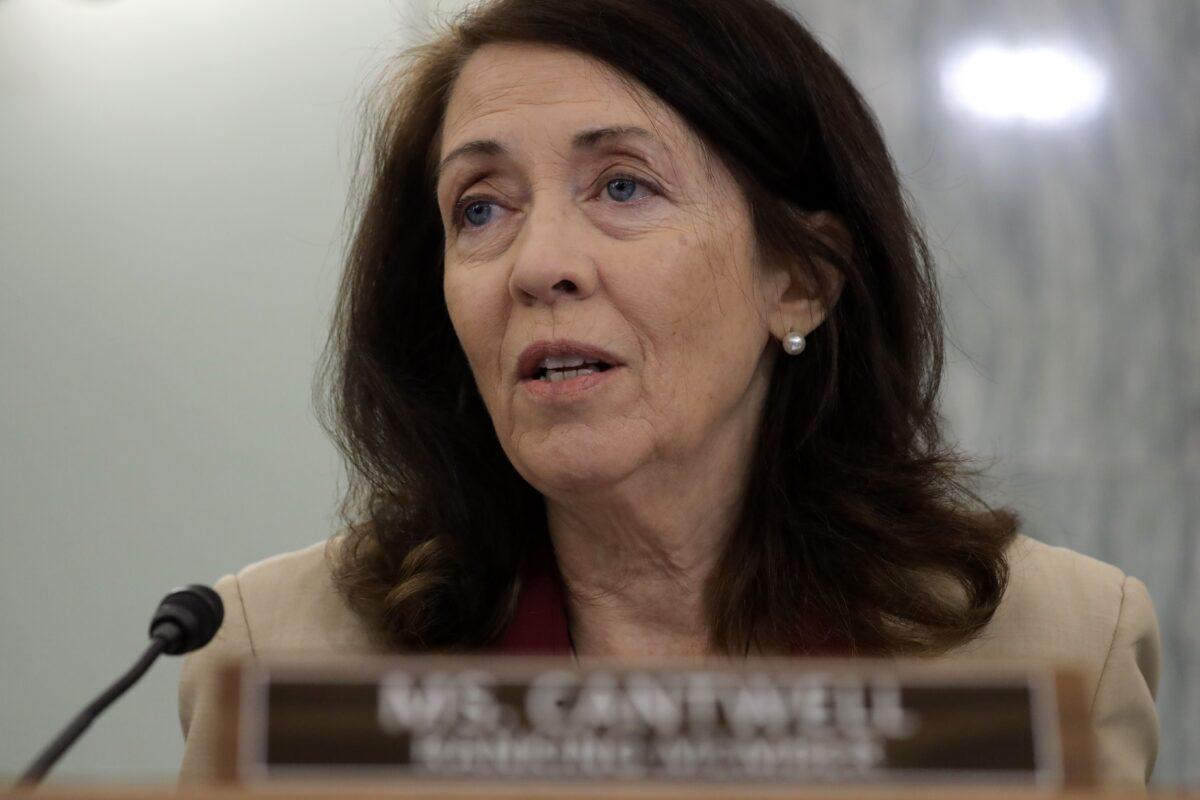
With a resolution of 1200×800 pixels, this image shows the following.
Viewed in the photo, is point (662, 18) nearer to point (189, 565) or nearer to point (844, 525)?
point (844, 525)

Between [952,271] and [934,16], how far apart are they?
1.57 ft

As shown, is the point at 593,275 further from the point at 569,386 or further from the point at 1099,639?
the point at 1099,639

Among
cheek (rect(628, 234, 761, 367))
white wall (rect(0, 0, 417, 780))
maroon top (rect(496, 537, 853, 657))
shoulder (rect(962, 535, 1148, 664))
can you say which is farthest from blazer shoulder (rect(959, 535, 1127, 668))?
white wall (rect(0, 0, 417, 780))

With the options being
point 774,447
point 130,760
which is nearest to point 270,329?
point 130,760

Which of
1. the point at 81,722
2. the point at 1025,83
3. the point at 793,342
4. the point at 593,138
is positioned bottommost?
the point at 81,722

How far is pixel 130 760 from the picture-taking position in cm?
249

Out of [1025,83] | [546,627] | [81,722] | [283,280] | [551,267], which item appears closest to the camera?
[81,722]

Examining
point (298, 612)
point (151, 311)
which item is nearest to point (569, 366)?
point (298, 612)

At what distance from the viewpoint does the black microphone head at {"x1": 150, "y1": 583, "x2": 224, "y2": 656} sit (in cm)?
109

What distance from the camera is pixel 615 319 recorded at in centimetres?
141

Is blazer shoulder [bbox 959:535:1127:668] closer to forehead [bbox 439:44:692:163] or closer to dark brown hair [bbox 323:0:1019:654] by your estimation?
dark brown hair [bbox 323:0:1019:654]

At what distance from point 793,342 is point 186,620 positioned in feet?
2.69

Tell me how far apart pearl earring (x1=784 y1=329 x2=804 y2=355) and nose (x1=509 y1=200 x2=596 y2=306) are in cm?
31

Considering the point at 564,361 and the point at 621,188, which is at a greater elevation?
the point at 621,188
